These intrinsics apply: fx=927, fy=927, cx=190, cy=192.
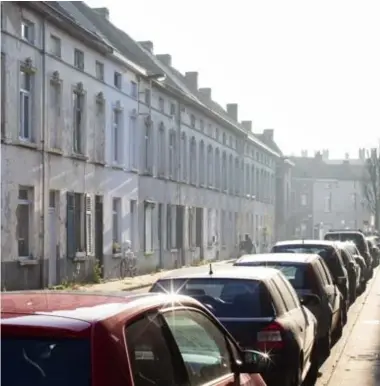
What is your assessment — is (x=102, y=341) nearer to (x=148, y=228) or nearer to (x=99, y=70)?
(x=99, y=70)

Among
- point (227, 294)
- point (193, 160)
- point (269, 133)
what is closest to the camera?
point (227, 294)

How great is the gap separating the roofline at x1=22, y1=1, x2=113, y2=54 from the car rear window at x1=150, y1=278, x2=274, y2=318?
1718cm

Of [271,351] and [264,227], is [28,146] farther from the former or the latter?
[264,227]

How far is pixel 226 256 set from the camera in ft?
185

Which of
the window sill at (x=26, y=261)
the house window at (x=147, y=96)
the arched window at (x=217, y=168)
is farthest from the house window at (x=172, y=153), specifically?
the window sill at (x=26, y=261)

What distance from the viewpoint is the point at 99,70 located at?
31.8m

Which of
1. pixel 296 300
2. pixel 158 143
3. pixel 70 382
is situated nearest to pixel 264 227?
pixel 158 143

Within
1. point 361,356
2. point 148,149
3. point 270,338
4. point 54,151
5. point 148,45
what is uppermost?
point 148,45

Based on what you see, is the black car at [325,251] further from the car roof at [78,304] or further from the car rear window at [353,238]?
the car rear window at [353,238]

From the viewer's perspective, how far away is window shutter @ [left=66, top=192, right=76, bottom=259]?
2839 cm

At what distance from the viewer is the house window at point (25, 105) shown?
25078mm

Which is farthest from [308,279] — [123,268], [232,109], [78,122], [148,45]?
[232,109]

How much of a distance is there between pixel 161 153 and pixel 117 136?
272 inches

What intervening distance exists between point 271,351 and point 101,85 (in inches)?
942
